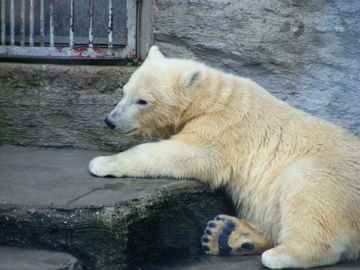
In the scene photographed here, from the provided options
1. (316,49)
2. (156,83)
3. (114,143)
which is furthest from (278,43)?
(114,143)

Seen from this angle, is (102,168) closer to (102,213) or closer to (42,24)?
(102,213)

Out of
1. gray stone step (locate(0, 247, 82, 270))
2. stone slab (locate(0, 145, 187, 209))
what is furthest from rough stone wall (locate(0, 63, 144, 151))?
gray stone step (locate(0, 247, 82, 270))

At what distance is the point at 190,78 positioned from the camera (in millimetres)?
4352

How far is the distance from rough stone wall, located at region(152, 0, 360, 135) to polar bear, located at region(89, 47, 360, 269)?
47 cm

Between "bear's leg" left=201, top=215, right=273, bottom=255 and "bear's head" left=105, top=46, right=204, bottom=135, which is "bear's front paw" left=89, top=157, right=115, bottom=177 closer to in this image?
"bear's head" left=105, top=46, right=204, bottom=135

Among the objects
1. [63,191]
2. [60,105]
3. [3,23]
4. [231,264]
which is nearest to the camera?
[63,191]

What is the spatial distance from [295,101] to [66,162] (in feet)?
5.71

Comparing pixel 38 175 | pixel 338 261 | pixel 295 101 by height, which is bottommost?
pixel 338 261

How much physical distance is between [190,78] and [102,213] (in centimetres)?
120

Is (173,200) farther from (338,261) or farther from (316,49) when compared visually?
(316,49)

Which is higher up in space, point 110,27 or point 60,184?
point 110,27

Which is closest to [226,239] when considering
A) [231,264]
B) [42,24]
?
[231,264]

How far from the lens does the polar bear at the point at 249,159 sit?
371 centimetres

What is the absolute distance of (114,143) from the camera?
5125 mm
